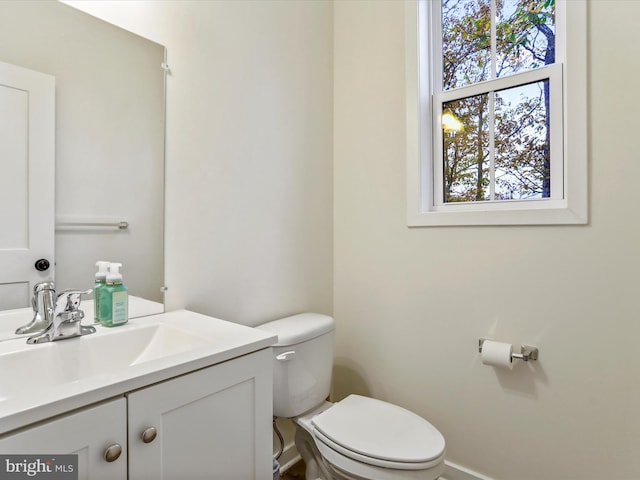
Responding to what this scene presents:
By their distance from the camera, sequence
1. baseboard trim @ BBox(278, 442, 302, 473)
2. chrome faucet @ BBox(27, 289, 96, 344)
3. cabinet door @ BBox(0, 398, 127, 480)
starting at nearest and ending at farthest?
cabinet door @ BBox(0, 398, 127, 480)
chrome faucet @ BBox(27, 289, 96, 344)
baseboard trim @ BBox(278, 442, 302, 473)

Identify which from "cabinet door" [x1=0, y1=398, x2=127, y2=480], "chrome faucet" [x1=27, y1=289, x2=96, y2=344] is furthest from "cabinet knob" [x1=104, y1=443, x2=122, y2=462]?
"chrome faucet" [x1=27, y1=289, x2=96, y2=344]

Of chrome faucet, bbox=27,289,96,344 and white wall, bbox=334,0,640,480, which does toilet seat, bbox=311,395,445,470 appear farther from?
chrome faucet, bbox=27,289,96,344

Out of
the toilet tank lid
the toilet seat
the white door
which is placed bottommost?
the toilet seat

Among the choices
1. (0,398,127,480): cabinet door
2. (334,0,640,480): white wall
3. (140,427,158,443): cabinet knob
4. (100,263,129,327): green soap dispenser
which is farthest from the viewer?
(334,0,640,480): white wall

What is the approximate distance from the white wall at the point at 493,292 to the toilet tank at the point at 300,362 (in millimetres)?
376

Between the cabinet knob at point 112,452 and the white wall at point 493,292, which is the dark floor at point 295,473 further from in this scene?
the cabinet knob at point 112,452

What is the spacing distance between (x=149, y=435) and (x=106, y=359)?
12.8 inches

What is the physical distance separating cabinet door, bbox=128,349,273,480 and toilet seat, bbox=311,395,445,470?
0.30 metres

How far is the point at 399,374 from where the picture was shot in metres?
1.67

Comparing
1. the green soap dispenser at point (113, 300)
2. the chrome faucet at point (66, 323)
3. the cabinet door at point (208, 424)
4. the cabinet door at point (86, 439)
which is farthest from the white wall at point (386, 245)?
the cabinet door at point (86, 439)

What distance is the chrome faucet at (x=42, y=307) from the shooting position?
0.90 m

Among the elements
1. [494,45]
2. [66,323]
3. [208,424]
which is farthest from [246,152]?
[494,45]

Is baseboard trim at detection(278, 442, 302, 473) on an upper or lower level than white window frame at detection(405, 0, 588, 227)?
lower

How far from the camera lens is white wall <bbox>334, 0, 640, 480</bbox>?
1168 millimetres
